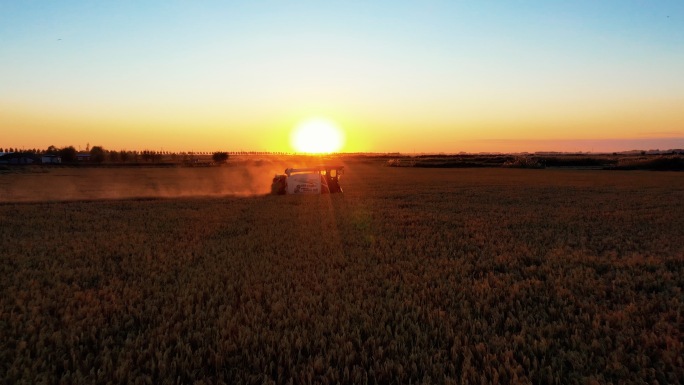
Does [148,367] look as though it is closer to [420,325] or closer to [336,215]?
[420,325]

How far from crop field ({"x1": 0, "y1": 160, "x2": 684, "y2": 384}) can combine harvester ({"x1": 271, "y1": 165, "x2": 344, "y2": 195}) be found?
48.8ft

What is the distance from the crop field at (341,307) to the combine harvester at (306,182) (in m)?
14.9

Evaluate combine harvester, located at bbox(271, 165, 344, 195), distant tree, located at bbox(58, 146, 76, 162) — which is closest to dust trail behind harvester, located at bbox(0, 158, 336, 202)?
combine harvester, located at bbox(271, 165, 344, 195)

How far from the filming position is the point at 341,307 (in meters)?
6.07

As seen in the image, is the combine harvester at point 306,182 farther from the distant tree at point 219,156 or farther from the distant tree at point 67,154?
the distant tree at point 67,154

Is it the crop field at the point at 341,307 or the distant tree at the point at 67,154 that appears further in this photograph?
the distant tree at the point at 67,154

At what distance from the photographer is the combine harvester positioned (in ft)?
91.2

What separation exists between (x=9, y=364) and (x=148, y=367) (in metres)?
1.49

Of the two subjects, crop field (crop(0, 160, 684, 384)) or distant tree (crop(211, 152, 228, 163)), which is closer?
crop field (crop(0, 160, 684, 384))

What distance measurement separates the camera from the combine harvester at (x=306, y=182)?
27.8 m

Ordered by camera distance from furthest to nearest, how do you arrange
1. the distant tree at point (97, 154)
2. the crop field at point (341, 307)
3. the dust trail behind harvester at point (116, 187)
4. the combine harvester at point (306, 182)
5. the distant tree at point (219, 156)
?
1. the distant tree at point (219, 156)
2. the distant tree at point (97, 154)
3. the dust trail behind harvester at point (116, 187)
4. the combine harvester at point (306, 182)
5. the crop field at point (341, 307)

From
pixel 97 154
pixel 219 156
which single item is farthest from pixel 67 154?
pixel 219 156

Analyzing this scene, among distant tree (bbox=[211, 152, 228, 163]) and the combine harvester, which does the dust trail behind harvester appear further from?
distant tree (bbox=[211, 152, 228, 163])

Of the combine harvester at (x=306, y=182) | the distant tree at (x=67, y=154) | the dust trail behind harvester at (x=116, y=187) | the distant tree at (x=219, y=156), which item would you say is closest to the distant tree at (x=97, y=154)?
the distant tree at (x=67, y=154)
